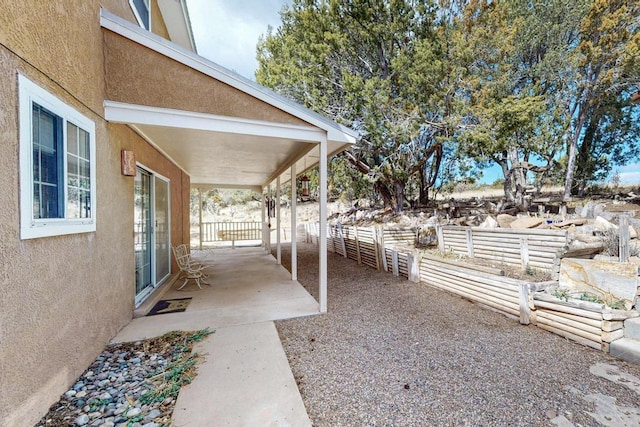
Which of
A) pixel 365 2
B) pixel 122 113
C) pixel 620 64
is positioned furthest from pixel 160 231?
pixel 620 64

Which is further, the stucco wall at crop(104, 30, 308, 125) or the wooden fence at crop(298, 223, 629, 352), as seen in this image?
the stucco wall at crop(104, 30, 308, 125)

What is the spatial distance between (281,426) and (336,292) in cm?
361

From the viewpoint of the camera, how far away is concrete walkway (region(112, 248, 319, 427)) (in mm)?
2223

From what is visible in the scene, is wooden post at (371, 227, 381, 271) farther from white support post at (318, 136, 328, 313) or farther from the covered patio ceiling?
white support post at (318, 136, 328, 313)

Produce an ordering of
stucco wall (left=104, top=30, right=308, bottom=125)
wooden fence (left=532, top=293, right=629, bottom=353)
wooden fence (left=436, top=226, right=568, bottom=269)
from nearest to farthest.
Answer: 1. wooden fence (left=532, top=293, right=629, bottom=353)
2. stucco wall (left=104, top=30, right=308, bottom=125)
3. wooden fence (left=436, top=226, right=568, bottom=269)

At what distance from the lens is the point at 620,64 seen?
11.3 meters

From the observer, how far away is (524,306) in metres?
3.85

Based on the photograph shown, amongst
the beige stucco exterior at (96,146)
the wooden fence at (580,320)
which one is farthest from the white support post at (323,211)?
the wooden fence at (580,320)

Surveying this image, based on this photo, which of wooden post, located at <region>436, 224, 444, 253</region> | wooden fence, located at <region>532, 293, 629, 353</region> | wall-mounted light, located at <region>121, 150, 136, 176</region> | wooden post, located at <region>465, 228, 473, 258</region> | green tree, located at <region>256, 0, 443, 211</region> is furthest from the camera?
green tree, located at <region>256, 0, 443, 211</region>

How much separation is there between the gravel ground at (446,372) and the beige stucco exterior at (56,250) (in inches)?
81.2

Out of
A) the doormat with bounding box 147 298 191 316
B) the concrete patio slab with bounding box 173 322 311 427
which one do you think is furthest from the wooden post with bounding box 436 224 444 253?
the doormat with bounding box 147 298 191 316

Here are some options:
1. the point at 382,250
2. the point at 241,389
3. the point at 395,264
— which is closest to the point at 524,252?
the point at 395,264

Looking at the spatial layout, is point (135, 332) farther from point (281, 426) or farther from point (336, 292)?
point (336, 292)

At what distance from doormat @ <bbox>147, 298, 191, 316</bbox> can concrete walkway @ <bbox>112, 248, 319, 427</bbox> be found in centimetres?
14
